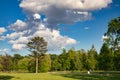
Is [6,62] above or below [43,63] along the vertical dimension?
above

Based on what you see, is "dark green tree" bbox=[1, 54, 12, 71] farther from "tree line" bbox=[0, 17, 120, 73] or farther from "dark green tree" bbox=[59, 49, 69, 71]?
"dark green tree" bbox=[59, 49, 69, 71]

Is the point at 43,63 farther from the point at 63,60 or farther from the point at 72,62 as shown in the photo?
the point at 72,62

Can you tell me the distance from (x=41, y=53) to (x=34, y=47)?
4.08 m

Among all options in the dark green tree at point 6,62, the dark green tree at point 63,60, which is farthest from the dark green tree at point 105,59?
the dark green tree at point 6,62

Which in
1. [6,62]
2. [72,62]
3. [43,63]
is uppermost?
[6,62]

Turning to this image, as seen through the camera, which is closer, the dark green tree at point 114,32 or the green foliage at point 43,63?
the dark green tree at point 114,32

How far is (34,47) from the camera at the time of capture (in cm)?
11481

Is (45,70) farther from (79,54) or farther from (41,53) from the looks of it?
(79,54)

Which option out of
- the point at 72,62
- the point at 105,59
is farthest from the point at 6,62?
the point at 105,59

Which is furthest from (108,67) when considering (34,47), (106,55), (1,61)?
(1,61)

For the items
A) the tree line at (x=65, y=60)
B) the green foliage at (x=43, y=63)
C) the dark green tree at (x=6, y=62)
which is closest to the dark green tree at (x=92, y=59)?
the tree line at (x=65, y=60)

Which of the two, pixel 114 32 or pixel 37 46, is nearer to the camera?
pixel 114 32

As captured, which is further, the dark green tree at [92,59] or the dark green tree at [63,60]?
the dark green tree at [63,60]

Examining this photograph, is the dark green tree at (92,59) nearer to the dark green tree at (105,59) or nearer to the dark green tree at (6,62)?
the dark green tree at (105,59)
